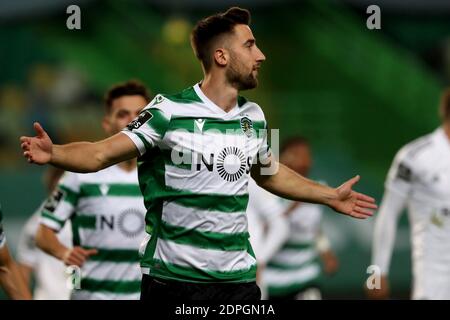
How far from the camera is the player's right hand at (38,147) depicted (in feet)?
18.1

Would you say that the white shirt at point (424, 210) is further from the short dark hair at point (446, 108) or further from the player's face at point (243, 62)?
the player's face at point (243, 62)

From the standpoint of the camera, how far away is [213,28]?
6449 millimetres

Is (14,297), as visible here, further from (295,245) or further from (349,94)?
(349,94)

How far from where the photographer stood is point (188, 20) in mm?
20719

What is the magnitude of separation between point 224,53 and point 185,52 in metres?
13.0

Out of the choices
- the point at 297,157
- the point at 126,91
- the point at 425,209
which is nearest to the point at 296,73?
the point at 297,157

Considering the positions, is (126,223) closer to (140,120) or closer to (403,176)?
(140,120)

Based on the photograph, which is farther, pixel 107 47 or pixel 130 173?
pixel 107 47

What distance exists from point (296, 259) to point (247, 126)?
16.7 ft

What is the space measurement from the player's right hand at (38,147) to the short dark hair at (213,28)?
1271 mm

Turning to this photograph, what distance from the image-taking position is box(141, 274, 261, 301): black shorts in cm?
614

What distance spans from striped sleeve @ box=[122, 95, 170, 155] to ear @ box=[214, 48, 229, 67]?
16.0 inches

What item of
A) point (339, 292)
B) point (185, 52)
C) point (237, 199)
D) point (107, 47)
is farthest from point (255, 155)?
point (107, 47)

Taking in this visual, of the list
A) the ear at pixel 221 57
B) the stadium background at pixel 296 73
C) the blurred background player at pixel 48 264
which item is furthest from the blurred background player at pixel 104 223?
the stadium background at pixel 296 73
